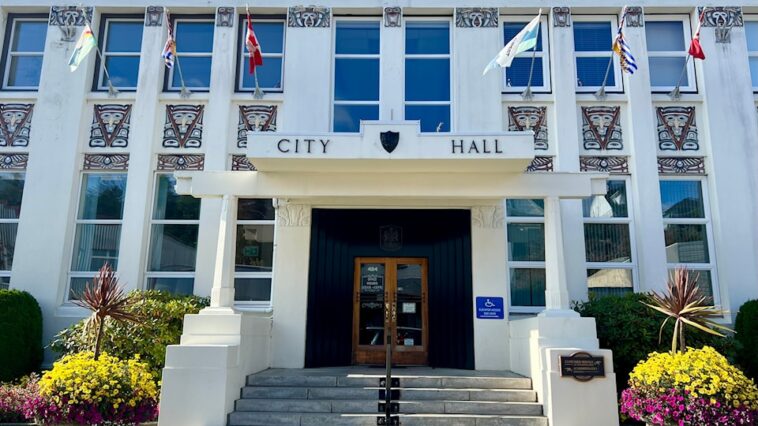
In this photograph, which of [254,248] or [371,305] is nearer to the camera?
[371,305]

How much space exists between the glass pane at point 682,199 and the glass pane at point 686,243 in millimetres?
295

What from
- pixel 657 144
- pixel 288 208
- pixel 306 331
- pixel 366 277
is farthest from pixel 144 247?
pixel 657 144

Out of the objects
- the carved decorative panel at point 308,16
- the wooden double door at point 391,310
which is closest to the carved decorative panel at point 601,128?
the wooden double door at point 391,310

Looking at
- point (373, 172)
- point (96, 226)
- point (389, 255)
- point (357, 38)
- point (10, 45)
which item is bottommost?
point (389, 255)

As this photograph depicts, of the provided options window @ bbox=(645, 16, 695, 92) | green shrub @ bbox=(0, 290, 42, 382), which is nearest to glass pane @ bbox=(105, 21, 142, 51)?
green shrub @ bbox=(0, 290, 42, 382)

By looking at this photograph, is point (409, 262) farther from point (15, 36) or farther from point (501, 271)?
point (15, 36)

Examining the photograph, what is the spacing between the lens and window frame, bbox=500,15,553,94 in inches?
525

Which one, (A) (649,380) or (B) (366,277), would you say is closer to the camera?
(A) (649,380)

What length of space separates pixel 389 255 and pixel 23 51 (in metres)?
10.4

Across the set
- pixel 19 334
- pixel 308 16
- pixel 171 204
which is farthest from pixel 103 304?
pixel 308 16

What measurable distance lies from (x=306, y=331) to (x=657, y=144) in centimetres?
887

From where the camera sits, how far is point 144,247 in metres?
12.6

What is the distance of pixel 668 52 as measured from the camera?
44.9ft

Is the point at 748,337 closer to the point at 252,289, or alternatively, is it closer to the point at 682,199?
the point at 682,199
